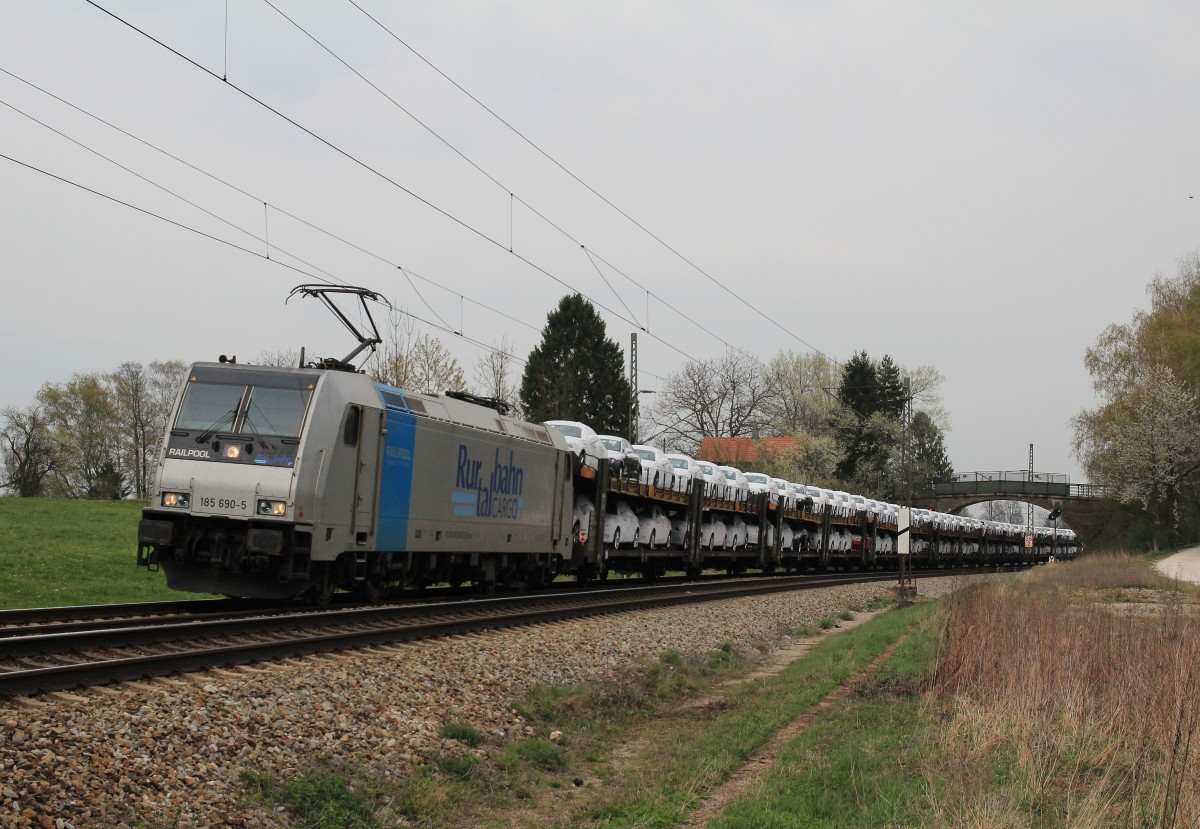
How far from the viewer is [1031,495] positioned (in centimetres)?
9069

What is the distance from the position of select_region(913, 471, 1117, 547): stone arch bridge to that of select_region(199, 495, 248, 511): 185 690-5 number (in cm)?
7954

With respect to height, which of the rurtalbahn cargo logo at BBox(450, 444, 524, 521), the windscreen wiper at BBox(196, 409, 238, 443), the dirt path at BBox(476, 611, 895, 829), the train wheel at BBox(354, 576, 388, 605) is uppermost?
the windscreen wiper at BBox(196, 409, 238, 443)

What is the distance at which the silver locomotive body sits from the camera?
14.0m

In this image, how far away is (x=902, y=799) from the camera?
24.0 ft

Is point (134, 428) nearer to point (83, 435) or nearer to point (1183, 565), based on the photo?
point (83, 435)

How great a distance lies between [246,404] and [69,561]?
30.9 feet

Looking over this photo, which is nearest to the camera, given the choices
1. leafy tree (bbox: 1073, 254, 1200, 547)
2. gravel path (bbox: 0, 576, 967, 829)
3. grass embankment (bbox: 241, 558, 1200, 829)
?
gravel path (bbox: 0, 576, 967, 829)

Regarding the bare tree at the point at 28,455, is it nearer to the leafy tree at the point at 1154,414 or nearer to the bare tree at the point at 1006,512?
the leafy tree at the point at 1154,414

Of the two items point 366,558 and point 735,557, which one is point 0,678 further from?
point 735,557

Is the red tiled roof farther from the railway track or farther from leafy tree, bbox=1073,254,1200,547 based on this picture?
the railway track

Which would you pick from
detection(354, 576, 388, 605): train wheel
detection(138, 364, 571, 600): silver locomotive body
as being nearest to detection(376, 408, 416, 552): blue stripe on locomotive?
detection(138, 364, 571, 600): silver locomotive body

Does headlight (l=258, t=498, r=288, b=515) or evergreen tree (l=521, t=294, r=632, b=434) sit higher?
evergreen tree (l=521, t=294, r=632, b=434)

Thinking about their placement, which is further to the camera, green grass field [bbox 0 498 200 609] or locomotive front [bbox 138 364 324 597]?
Answer: green grass field [bbox 0 498 200 609]

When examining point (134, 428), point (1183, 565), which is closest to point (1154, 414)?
point (1183, 565)
